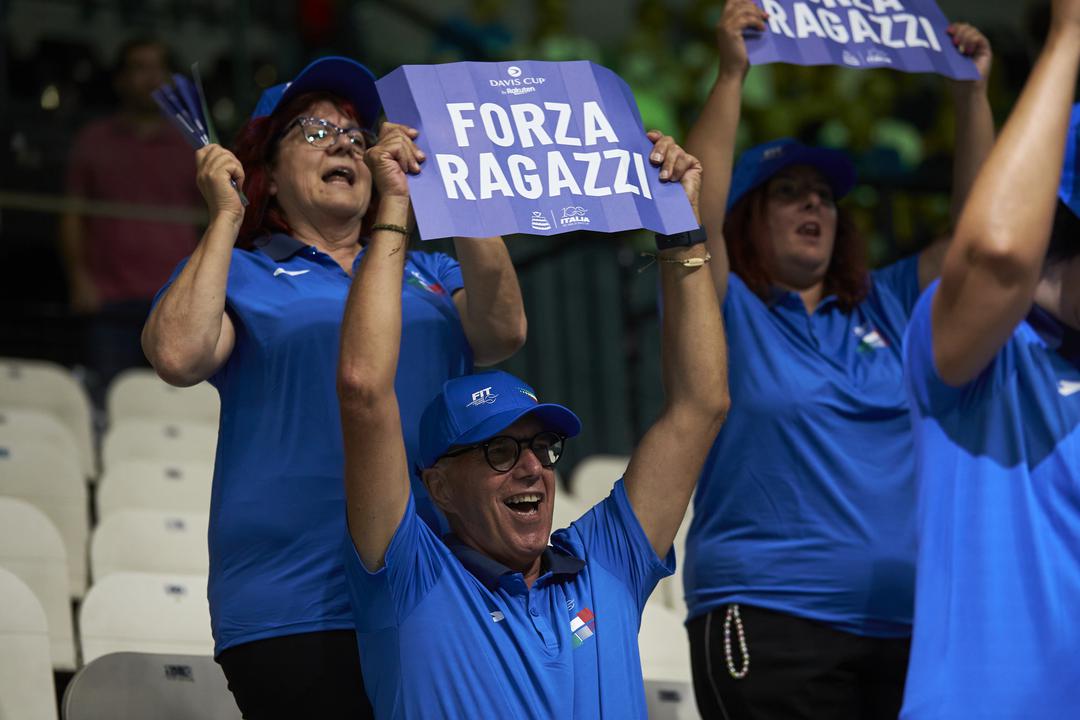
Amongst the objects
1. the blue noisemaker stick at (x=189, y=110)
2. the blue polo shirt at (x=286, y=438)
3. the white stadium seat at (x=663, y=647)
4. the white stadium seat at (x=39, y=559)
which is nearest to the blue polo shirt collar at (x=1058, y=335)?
the blue polo shirt at (x=286, y=438)

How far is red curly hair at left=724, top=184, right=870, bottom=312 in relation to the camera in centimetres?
325

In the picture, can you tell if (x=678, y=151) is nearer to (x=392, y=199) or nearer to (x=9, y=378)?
(x=392, y=199)

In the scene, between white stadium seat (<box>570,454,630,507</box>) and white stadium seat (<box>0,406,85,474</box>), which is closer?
white stadium seat (<box>0,406,85,474</box>)

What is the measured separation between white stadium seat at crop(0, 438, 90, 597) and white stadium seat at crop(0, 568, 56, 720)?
3.41 feet

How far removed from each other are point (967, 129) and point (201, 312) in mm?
1721

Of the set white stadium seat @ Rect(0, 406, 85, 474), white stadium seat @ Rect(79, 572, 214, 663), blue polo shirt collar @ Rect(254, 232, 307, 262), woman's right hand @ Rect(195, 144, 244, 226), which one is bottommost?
white stadium seat @ Rect(79, 572, 214, 663)

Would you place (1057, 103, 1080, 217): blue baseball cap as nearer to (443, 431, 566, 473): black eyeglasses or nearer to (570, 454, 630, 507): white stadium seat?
(443, 431, 566, 473): black eyeglasses

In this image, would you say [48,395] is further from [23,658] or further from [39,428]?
[23,658]

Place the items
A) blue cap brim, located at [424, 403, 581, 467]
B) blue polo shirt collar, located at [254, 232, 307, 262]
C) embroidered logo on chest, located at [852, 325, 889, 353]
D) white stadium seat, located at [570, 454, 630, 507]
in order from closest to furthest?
blue cap brim, located at [424, 403, 581, 467], blue polo shirt collar, located at [254, 232, 307, 262], embroidered logo on chest, located at [852, 325, 889, 353], white stadium seat, located at [570, 454, 630, 507]

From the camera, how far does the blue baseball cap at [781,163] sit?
3.30 m

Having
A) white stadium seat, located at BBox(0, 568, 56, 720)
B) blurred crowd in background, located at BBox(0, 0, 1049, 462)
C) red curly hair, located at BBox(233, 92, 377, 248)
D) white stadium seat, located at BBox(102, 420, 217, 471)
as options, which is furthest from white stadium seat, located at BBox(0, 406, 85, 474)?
red curly hair, located at BBox(233, 92, 377, 248)

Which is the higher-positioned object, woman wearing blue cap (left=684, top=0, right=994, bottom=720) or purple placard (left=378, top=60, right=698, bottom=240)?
purple placard (left=378, top=60, right=698, bottom=240)

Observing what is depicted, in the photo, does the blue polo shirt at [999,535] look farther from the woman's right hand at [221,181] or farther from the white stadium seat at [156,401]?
the white stadium seat at [156,401]

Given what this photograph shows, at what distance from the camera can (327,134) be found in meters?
2.77
